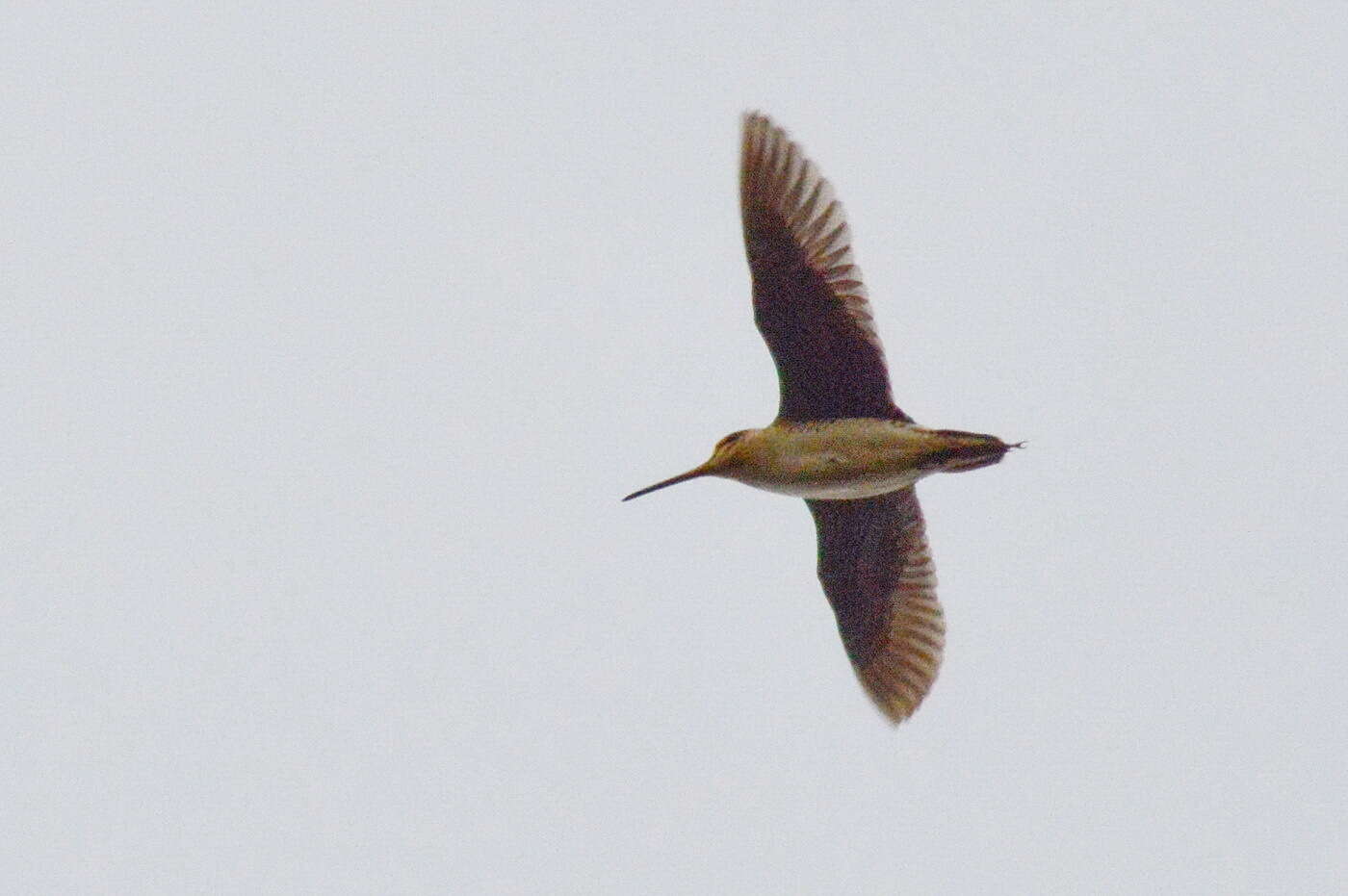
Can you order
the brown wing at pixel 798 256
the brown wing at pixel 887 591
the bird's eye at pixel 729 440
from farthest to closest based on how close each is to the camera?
the brown wing at pixel 887 591, the bird's eye at pixel 729 440, the brown wing at pixel 798 256

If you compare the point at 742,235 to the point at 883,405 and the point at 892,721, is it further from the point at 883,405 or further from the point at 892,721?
the point at 892,721

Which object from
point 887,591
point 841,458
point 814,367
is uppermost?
point 814,367

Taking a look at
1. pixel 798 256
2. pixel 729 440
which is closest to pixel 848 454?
pixel 729 440

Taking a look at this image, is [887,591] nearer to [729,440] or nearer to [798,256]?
[729,440]

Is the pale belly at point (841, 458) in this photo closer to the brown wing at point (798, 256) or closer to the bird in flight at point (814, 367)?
the bird in flight at point (814, 367)

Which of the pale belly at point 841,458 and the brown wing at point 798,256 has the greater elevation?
the brown wing at point 798,256

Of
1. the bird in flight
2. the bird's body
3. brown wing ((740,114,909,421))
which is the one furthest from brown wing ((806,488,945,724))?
brown wing ((740,114,909,421))

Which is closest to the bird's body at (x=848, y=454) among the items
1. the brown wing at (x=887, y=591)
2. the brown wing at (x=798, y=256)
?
the brown wing at (x=798, y=256)
